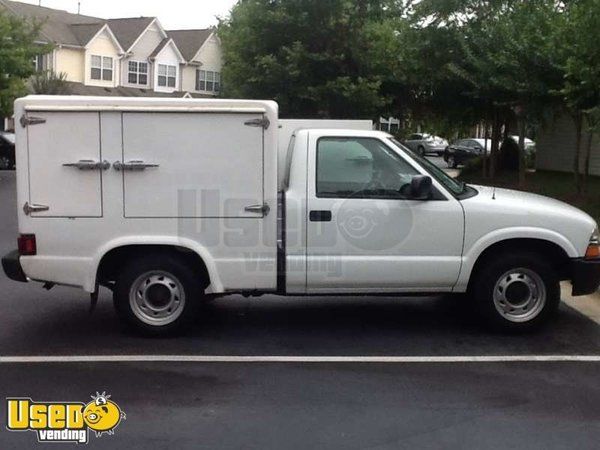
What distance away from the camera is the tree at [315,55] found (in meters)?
20.6

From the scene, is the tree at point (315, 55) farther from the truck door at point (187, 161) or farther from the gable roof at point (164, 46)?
the gable roof at point (164, 46)

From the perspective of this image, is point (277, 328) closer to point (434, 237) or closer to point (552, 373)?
point (434, 237)

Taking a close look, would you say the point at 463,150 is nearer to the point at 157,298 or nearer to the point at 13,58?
the point at 13,58

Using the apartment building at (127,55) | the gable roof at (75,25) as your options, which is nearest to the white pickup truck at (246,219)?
the apartment building at (127,55)

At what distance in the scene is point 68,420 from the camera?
16.3ft

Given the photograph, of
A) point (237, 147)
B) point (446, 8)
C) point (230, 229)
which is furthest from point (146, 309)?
point (446, 8)

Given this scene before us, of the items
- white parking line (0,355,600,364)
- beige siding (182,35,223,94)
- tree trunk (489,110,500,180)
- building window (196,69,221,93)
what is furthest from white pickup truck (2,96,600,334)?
building window (196,69,221,93)

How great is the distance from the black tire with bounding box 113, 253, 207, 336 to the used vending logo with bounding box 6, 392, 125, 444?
1462 mm

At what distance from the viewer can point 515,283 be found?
6.99 metres

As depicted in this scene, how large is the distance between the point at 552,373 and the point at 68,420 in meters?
3.52

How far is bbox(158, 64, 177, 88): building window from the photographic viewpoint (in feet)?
171


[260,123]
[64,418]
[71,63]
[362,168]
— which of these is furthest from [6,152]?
[64,418]

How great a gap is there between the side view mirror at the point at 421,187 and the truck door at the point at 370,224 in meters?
0.07

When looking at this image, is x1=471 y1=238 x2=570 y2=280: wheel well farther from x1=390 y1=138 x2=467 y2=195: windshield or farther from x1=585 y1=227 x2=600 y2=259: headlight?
x1=390 y1=138 x2=467 y2=195: windshield
